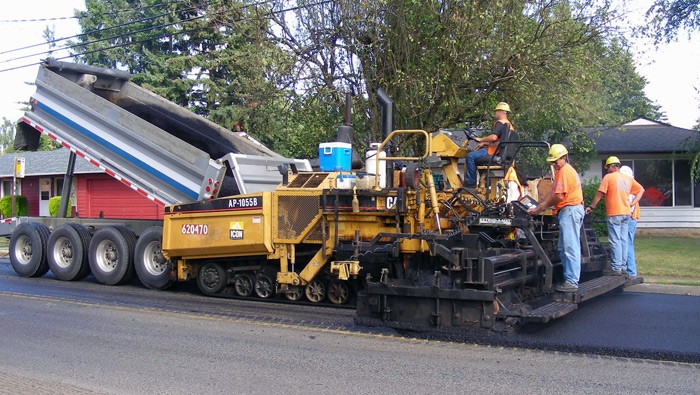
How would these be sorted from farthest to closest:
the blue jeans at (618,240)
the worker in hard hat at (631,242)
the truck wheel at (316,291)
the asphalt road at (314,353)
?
1. the worker in hard hat at (631,242)
2. the blue jeans at (618,240)
3. the truck wheel at (316,291)
4. the asphalt road at (314,353)

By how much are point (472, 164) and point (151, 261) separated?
18.7 ft

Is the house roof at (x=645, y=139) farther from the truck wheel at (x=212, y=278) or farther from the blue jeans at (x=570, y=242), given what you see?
the truck wheel at (x=212, y=278)

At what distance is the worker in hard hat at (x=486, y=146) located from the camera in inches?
337

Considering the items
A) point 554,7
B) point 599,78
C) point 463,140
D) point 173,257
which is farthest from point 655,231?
point 173,257

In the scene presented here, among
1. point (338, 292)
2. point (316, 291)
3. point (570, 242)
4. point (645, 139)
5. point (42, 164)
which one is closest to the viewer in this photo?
point (570, 242)

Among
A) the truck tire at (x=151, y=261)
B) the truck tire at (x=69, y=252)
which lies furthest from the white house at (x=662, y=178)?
the truck tire at (x=69, y=252)

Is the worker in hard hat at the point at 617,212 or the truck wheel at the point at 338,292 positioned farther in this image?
the worker in hard hat at the point at 617,212

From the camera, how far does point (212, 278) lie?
35.2 ft

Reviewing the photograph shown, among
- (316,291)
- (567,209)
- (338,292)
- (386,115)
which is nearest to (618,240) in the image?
(567,209)

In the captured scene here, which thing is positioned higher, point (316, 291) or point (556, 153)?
point (556, 153)

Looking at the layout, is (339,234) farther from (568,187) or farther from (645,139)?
(645,139)

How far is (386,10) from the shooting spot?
14523mm

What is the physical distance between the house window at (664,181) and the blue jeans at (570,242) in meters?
14.9

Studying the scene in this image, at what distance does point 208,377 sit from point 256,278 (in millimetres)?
4303
